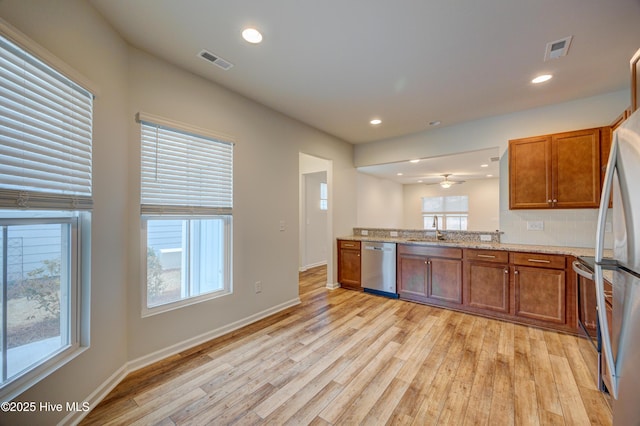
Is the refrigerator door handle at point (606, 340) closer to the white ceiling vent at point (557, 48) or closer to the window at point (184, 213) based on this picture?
the white ceiling vent at point (557, 48)

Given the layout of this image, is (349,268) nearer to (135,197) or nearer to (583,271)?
(583,271)

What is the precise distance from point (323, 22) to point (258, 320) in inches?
120

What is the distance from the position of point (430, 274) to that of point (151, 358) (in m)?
3.38

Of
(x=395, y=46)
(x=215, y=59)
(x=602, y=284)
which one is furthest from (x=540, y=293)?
(x=215, y=59)

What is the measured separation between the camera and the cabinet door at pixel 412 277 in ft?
12.0

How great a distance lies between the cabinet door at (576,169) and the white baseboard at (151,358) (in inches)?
146

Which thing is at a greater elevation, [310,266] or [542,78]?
[542,78]

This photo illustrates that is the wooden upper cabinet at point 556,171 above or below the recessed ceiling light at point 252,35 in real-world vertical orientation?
below

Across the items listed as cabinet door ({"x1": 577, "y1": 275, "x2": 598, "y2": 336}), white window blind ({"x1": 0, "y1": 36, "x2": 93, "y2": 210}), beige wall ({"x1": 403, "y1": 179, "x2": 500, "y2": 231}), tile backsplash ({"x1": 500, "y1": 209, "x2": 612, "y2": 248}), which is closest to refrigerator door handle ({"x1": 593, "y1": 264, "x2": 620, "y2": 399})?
cabinet door ({"x1": 577, "y1": 275, "x2": 598, "y2": 336})

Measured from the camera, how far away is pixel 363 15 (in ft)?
5.71

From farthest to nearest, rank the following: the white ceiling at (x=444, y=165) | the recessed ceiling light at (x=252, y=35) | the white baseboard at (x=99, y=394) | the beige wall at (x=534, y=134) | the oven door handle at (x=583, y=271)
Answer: the white ceiling at (x=444, y=165)
the beige wall at (x=534, y=134)
the recessed ceiling light at (x=252, y=35)
the oven door handle at (x=583, y=271)
the white baseboard at (x=99, y=394)

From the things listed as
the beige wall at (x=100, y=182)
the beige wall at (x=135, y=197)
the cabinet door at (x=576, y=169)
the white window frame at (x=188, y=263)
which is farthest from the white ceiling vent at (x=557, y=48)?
the beige wall at (x=100, y=182)

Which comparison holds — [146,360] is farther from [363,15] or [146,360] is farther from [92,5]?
[363,15]

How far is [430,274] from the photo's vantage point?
357 centimetres
